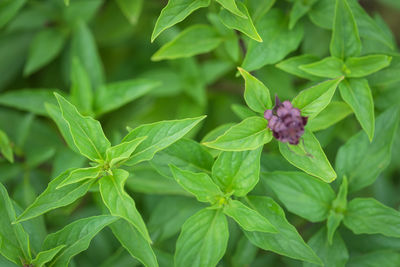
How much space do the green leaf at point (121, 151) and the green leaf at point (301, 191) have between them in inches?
20.4

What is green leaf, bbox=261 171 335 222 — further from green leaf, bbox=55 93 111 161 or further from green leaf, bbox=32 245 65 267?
green leaf, bbox=32 245 65 267

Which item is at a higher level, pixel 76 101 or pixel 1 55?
pixel 1 55

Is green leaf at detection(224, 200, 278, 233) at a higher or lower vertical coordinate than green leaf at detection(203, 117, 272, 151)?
lower

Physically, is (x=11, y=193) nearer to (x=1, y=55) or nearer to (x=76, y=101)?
(x=76, y=101)

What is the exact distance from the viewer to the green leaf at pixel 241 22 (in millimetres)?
1385

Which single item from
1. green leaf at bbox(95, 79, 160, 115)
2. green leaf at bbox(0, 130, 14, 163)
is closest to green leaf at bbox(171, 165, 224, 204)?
green leaf at bbox(95, 79, 160, 115)

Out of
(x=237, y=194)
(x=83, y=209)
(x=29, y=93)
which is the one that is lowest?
(x=83, y=209)

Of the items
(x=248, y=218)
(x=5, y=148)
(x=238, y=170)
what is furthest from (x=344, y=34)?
(x=5, y=148)

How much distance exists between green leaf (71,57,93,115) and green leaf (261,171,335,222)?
0.85 metres

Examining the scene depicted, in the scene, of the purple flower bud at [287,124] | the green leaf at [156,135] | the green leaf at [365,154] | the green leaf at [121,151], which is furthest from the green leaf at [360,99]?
the green leaf at [121,151]

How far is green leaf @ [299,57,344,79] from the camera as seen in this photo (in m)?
1.56

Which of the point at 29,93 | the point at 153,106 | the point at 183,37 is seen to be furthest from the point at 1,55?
the point at 183,37

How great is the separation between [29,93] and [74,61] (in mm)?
→ 287

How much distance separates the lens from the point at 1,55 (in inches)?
93.8
